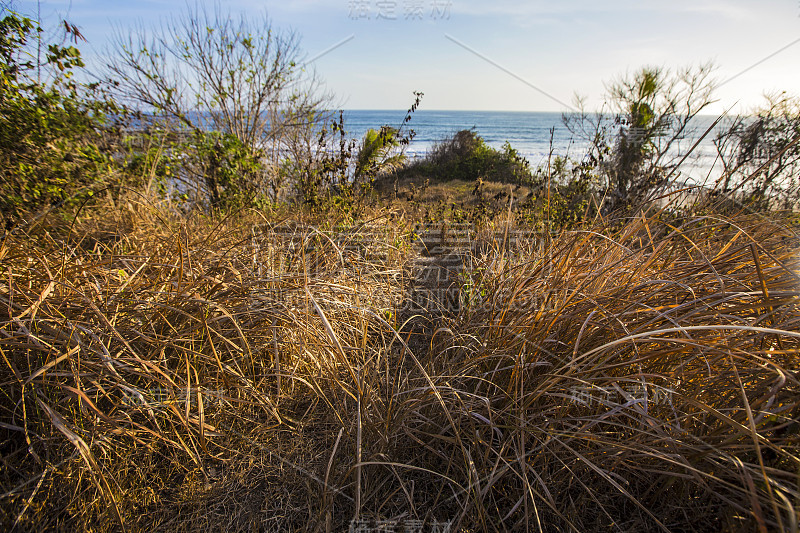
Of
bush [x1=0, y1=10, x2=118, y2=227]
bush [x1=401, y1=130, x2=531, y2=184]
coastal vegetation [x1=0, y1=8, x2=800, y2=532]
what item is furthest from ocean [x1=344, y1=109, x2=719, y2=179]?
bush [x1=0, y1=10, x2=118, y2=227]

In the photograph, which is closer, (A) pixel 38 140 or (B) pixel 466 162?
(A) pixel 38 140

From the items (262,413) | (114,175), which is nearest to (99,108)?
(114,175)

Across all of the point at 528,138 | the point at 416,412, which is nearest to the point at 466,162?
the point at 416,412

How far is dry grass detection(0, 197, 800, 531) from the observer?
1072 mm

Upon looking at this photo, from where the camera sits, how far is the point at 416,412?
1333mm

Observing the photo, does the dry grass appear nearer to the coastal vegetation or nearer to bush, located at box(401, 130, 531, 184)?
the coastal vegetation

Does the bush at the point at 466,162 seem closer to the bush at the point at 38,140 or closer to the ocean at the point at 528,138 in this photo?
the ocean at the point at 528,138

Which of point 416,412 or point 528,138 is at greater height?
point 528,138

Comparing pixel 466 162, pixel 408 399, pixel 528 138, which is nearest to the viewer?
pixel 408 399

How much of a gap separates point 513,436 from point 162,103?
8.44 m

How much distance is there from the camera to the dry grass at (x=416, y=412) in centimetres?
107

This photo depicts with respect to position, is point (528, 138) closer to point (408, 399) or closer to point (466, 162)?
point (466, 162)

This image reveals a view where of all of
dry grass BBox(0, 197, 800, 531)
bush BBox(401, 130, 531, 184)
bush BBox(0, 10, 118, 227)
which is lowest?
dry grass BBox(0, 197, 800, 531)

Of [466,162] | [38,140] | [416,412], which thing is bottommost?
[416,412]
